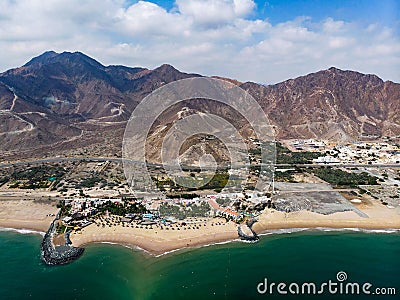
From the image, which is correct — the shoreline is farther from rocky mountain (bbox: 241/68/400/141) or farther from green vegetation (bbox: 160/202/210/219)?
rocky mountain (bbox: 241/68/400/141)

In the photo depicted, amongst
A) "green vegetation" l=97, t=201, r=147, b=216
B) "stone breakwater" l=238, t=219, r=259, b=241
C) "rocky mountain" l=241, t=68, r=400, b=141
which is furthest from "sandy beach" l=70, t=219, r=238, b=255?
"rocky mountain" l=241, t=68, r=400, b=141

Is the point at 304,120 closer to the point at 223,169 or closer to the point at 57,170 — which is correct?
the point at 223,169

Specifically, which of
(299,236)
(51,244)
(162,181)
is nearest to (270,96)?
(162,181)

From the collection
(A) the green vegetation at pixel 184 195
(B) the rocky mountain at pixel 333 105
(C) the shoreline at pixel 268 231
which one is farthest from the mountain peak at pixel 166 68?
(C) the shoreline at pixel 268 231

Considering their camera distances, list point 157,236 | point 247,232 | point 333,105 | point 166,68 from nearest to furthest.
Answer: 1. point 157,236
2. point 247,232
3. point 333,105
4. point 166,68

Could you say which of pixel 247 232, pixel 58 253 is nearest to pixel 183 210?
pixel 247 232

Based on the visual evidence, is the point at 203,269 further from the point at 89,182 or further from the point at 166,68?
the point at 166,68

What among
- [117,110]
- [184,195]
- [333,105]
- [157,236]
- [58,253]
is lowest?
[58,253]
